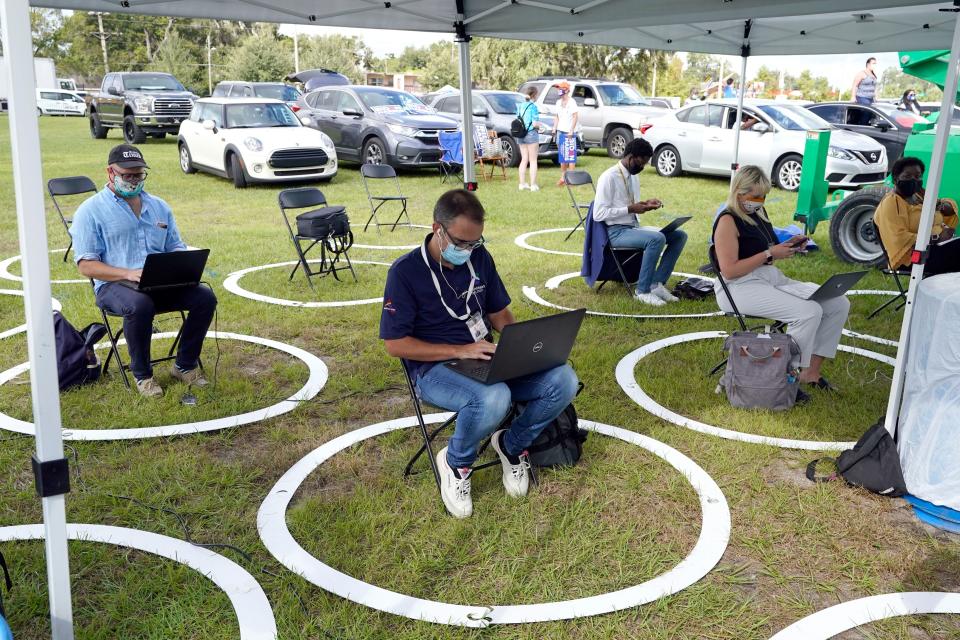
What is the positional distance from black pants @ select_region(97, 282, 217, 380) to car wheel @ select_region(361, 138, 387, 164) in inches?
418

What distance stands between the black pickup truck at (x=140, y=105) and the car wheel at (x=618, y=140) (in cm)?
1188

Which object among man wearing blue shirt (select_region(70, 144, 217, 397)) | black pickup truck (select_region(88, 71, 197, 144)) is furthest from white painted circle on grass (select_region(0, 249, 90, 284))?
black pickup truck (select_region(88, 71, 197, 144))

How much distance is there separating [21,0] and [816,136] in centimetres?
920

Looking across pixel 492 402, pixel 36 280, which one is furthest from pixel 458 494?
pixel 36 280

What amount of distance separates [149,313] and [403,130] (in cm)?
1100

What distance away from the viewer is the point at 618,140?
18.3m

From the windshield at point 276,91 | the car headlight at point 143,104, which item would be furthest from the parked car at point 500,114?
the car headlight at point 143,104

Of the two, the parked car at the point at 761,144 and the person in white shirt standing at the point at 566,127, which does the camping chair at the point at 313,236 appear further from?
the parked car at the point at 761,144

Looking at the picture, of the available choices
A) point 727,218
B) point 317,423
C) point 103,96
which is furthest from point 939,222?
point 103,96

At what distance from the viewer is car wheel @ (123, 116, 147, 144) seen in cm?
2195

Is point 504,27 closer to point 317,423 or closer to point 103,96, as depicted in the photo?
point 317,423

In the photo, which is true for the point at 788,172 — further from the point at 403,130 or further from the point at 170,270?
the point at 170,270

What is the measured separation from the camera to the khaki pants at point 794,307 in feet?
15.7

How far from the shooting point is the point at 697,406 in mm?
4762
